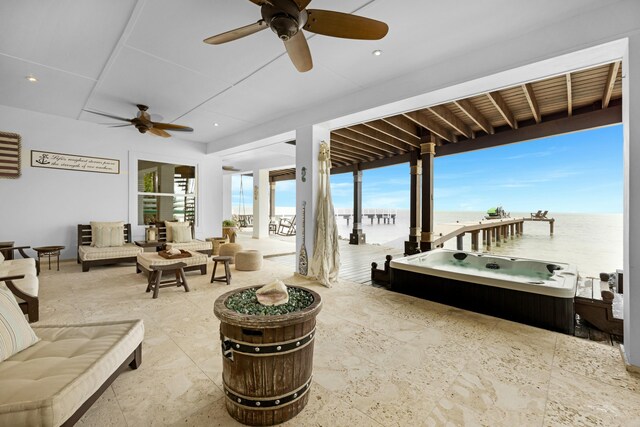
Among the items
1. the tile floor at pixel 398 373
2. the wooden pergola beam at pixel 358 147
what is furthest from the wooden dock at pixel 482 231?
the tile floor at pixel 398 373

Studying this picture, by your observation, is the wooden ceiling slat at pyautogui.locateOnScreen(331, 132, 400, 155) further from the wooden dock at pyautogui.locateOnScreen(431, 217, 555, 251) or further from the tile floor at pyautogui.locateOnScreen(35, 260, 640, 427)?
the tile floor at pyautogui.locateOnScreen(35, 260, 640, 427)

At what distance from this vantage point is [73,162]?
5.93 meters

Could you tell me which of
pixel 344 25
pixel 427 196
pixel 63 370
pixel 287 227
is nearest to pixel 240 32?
pixel 344 25

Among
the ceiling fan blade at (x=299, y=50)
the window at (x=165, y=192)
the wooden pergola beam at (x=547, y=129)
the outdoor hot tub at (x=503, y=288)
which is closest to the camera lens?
the ceiling fan blade at (x=299, y=50)

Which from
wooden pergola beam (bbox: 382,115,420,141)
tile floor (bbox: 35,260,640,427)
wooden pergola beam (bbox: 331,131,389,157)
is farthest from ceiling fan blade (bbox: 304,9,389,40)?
wooden pergola beam (bbox: 331,131,389,157)

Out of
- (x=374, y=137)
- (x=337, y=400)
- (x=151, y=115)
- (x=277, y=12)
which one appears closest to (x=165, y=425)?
(x=337, y=400)

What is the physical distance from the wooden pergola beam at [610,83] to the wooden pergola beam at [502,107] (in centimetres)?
123

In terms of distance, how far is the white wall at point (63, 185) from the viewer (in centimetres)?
534

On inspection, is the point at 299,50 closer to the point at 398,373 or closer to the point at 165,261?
the point at 398,373

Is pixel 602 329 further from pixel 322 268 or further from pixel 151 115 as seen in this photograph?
pixel 151 115

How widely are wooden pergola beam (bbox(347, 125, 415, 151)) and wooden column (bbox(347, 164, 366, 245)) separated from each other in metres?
2.32

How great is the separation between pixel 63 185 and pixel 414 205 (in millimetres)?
8044

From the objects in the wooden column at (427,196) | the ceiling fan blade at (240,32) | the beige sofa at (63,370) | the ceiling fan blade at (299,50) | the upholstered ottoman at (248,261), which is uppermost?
the ceiling fan blade at (240,32)

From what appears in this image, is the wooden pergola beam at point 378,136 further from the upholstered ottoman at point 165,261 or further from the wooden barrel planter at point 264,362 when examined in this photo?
the wooden barrel planter at point 264,362
